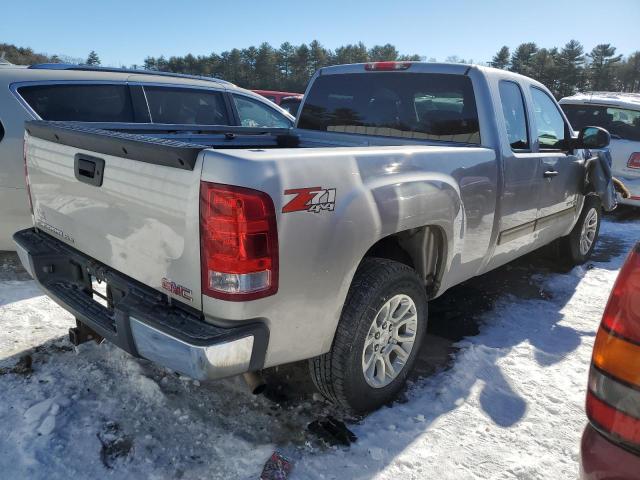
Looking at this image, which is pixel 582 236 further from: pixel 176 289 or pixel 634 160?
pixel 176 289

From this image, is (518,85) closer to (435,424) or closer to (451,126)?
(451,126)

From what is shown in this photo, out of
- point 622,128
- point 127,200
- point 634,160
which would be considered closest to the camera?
point 127,200

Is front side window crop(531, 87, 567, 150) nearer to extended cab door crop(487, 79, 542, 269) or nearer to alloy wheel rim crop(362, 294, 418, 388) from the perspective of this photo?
extended cab door crop(487, 79, 542, 269)

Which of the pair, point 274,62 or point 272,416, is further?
point 274,62

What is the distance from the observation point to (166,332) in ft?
6.52

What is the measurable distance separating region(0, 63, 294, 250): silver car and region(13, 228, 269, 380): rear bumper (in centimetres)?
156

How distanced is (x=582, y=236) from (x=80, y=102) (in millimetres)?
5107

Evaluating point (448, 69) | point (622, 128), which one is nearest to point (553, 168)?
point (448, 69)

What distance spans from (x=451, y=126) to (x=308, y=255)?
6.07 ft

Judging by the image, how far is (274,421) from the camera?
261 centimetres

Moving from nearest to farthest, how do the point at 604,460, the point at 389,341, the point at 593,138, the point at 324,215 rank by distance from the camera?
the point at 604,460
the point at 324,215
the point at 389,341
the point at 593,138

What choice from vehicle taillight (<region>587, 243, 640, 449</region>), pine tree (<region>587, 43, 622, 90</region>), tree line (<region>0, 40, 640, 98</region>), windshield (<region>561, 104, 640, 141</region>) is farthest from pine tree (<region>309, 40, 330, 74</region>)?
vehicle taillight (<region>587, 243, 640, 449</region>)

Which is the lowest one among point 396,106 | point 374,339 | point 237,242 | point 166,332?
point 374,339

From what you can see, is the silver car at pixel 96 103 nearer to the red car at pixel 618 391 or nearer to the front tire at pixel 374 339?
the front tire at pixel 374 339
